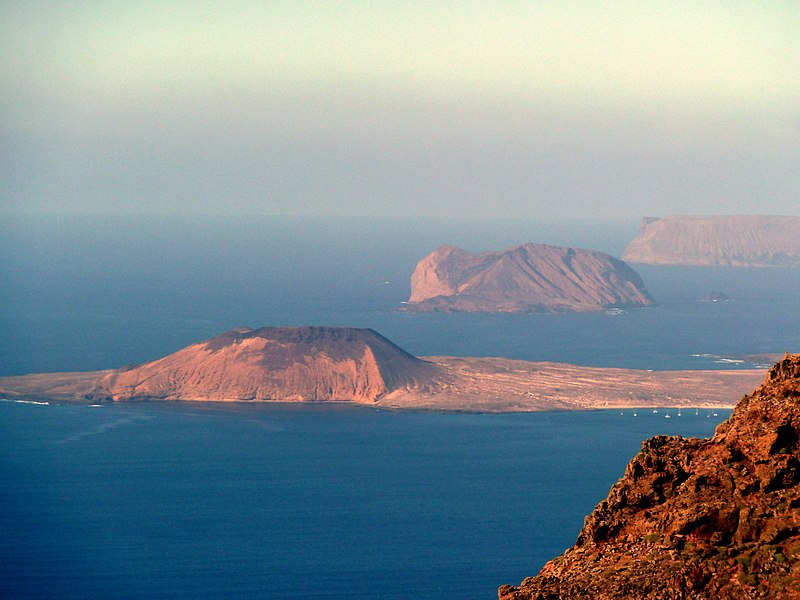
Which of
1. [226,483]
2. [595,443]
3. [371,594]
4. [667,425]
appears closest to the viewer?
[371,594]

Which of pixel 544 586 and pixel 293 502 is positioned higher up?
pixel 544 586

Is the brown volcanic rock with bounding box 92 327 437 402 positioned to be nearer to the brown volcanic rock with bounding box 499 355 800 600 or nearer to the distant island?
the distant island

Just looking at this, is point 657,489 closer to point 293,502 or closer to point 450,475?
point 293,502

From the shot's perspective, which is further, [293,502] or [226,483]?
[226,483]

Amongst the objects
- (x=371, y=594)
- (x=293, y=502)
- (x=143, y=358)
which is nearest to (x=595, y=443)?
(x=293, y=502)

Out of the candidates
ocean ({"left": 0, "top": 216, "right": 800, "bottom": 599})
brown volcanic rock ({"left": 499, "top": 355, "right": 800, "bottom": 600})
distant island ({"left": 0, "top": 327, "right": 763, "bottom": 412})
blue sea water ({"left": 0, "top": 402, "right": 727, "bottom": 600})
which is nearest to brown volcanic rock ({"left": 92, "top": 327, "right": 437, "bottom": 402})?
distant island ({"left": 0, "top": 327, "right": 763, "bottom": 412})

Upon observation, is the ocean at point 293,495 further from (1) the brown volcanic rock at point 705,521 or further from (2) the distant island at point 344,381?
(1) the brown volcanic rock at point 705,521

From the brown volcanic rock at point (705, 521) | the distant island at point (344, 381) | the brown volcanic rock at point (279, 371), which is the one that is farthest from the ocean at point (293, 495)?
the brown volcanic rock at point (705, 521)
